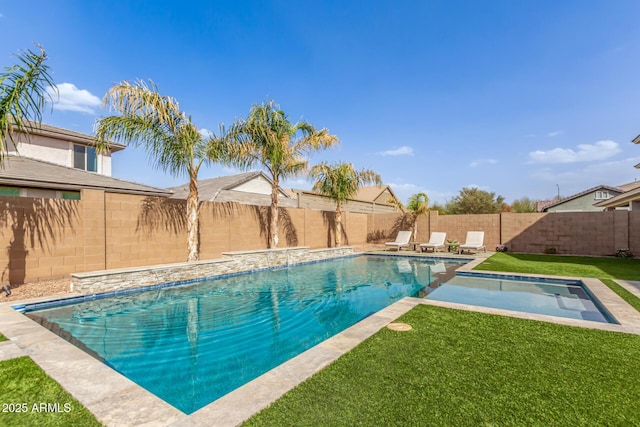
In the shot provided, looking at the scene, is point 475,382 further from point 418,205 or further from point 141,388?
point 418,205

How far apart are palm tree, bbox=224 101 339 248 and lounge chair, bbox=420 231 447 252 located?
24.3ft

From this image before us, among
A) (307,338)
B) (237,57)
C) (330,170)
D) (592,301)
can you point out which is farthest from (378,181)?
(307,338)

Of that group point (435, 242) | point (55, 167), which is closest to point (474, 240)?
point (435, 242)

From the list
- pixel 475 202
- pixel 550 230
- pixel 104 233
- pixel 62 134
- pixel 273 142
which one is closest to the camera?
pixel 104 233

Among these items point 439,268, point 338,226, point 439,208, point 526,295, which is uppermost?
point 439,208

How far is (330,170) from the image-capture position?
15.3 meters

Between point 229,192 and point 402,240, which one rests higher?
point 229,192

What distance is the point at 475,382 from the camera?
2.87 metres

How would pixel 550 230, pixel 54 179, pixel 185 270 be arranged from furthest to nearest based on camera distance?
pixel 550 230, pixel 54 179, pixel 185 270

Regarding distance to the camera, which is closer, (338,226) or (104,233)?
(104,233)

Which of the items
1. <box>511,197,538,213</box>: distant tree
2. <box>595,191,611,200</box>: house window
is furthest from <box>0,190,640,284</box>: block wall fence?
<box>511,197,538,213</box>: distant tree

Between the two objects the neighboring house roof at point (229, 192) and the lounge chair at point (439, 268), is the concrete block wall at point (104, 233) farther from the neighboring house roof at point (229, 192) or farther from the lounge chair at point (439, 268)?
the lounge chair at point (439, 268)

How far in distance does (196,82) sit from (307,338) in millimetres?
13245

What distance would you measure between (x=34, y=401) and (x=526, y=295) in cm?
874
